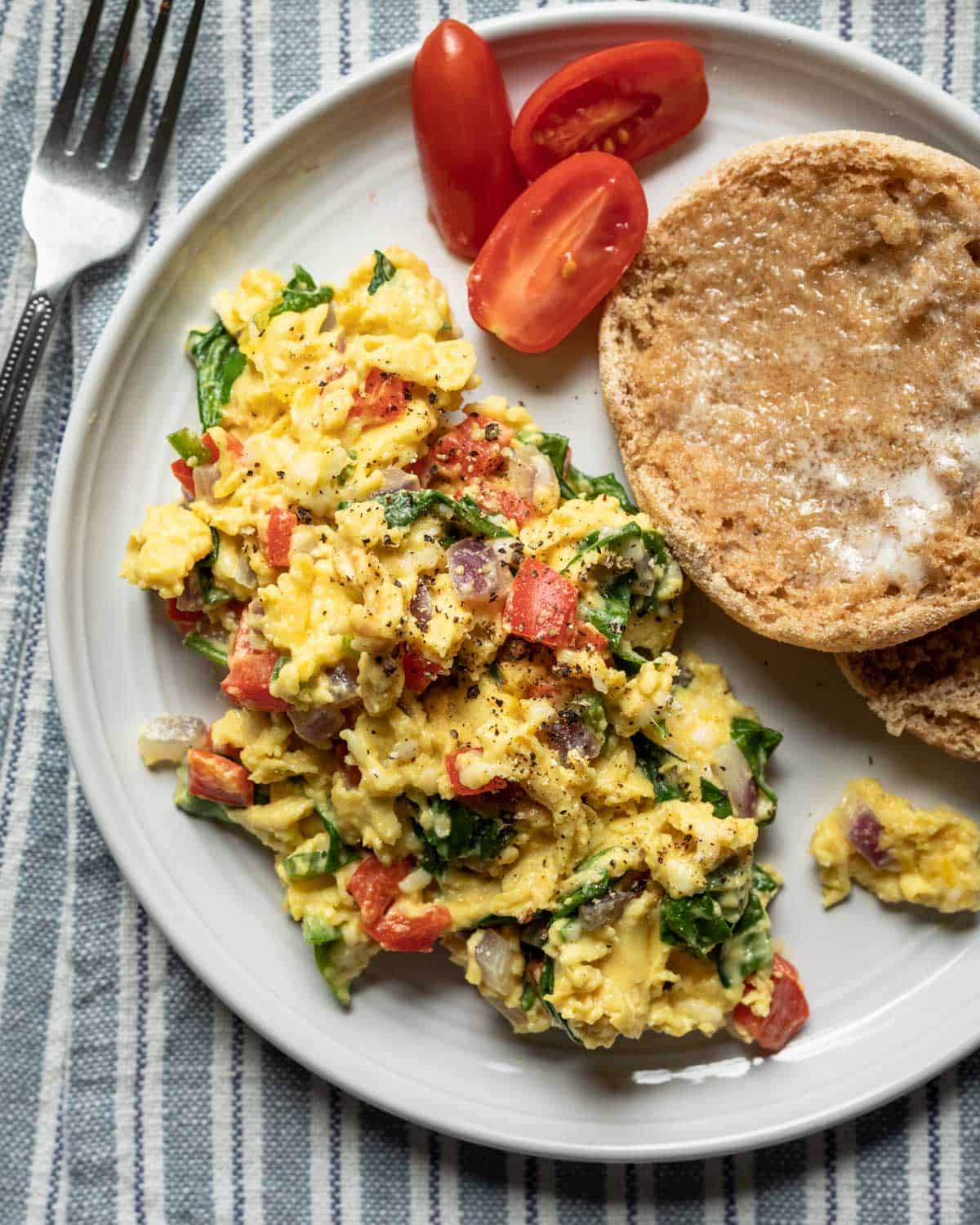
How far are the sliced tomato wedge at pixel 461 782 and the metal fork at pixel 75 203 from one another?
146 centimetres

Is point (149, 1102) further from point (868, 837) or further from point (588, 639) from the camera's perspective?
point (868, 837)

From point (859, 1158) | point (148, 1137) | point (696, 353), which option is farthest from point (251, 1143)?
point (696, 353)

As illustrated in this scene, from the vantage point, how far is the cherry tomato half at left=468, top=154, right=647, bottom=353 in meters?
2.63

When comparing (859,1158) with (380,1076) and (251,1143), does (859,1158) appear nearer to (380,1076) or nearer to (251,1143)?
(380,1076)

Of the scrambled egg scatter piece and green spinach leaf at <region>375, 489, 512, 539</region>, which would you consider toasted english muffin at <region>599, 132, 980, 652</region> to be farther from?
the scrambled egg scatter piece

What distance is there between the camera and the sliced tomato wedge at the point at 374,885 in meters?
2.59

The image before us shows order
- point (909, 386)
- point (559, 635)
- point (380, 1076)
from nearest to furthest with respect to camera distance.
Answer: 1. point (559, 635)
2. point (909, 386)
3. point (380, 1076)

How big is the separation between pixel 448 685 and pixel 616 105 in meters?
1.47

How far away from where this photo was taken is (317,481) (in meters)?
2.43

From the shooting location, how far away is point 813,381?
2.65 metres

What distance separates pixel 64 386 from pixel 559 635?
60.0 inches

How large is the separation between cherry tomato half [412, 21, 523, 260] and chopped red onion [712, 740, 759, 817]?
4.60ft

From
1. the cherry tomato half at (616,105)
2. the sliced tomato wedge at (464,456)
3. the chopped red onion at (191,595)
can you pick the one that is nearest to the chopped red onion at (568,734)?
the sliced tomato wedge at (464,456)

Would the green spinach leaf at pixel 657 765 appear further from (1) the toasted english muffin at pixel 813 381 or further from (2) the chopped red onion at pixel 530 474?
(2) the chopped red onion at pixel 530 474
